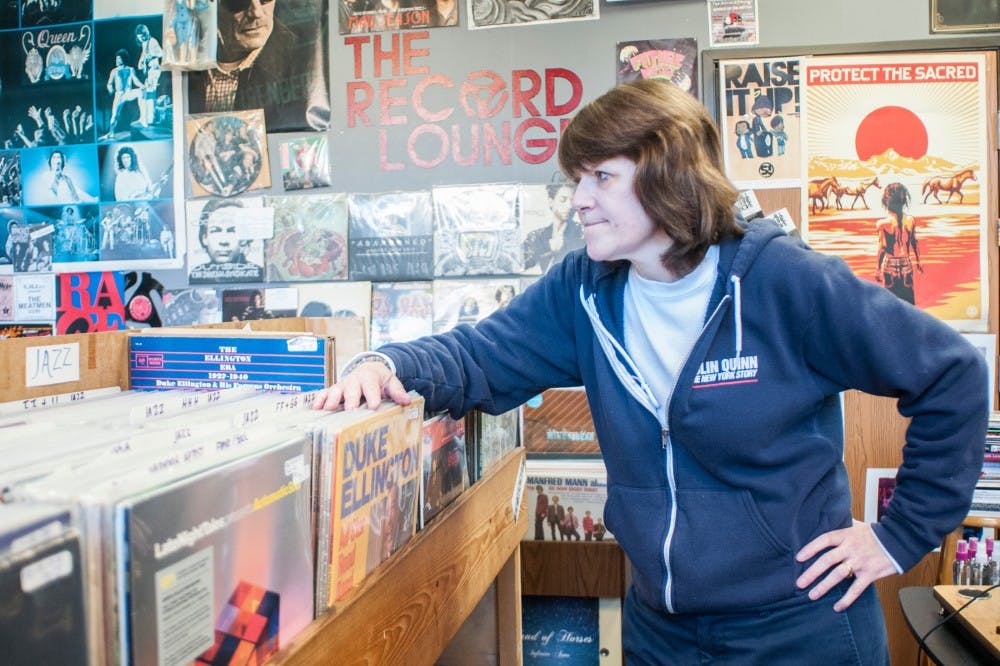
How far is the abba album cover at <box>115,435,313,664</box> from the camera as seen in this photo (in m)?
0.54

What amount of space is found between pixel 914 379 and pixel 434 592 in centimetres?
76

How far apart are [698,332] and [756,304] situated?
0.09 m

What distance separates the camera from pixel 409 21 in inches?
93.0

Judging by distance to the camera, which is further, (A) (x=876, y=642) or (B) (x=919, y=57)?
(B) (x=919, y=57)

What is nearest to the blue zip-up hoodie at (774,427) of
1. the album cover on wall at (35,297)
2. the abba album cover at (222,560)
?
the abba album cover at (222,560)

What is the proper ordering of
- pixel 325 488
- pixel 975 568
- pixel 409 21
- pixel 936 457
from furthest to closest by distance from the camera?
pixel 409 21 < pixel 975 568 < pixel 936 457 < pixel 325 488

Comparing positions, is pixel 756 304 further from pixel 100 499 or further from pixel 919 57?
pixel 919 57

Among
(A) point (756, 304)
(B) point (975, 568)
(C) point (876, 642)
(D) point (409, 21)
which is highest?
(D) point (409, 21)

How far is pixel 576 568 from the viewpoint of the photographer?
7.41ft

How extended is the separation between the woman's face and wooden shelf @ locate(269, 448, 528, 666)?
51cm

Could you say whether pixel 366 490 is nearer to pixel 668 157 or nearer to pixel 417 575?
Answer: pixel 417 575

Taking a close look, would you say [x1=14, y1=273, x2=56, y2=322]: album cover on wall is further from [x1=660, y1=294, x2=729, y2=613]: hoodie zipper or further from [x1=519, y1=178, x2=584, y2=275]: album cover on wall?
[x1=660, y1=294, x2=729, y2=613]: hoodie zipper

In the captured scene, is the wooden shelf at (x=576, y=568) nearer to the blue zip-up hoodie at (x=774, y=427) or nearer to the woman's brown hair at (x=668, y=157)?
the blue zip-up hoodie at (x=774, y=427)

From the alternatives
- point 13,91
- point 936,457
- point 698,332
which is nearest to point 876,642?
point 936,457
